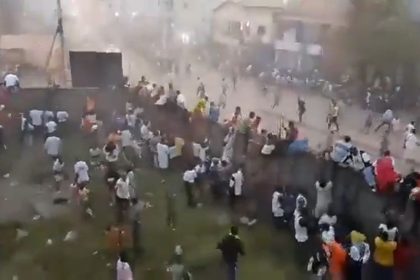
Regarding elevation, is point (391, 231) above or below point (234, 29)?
below

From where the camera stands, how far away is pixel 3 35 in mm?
5859

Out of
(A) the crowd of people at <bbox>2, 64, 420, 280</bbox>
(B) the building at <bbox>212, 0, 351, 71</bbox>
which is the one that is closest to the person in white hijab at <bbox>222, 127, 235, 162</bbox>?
(A) the crowd of people at <bbox>2, 64, 420, 280</bbox>

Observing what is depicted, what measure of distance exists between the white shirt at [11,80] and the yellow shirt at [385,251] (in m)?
3.55

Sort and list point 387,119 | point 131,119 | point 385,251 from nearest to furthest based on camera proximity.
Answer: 1. point 385,251
2. point 387,119
3. point 131,119

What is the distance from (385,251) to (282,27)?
2.10 meters

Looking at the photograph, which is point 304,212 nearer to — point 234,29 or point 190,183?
point 190,183

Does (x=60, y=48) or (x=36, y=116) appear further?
(x=36, y=116)

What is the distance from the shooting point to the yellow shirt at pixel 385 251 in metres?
5.07

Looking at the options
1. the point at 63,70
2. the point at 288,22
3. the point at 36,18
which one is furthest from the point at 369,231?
the point at 36,18

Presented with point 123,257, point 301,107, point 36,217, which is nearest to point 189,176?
point 123,257

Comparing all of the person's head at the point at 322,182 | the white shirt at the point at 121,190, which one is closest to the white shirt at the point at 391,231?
the person's head at the point at 322,182

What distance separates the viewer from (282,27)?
5.59m

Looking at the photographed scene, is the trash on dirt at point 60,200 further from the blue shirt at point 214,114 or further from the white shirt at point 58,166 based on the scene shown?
the blue shirt at point 214,114

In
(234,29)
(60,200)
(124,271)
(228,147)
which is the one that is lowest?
(124,271)
